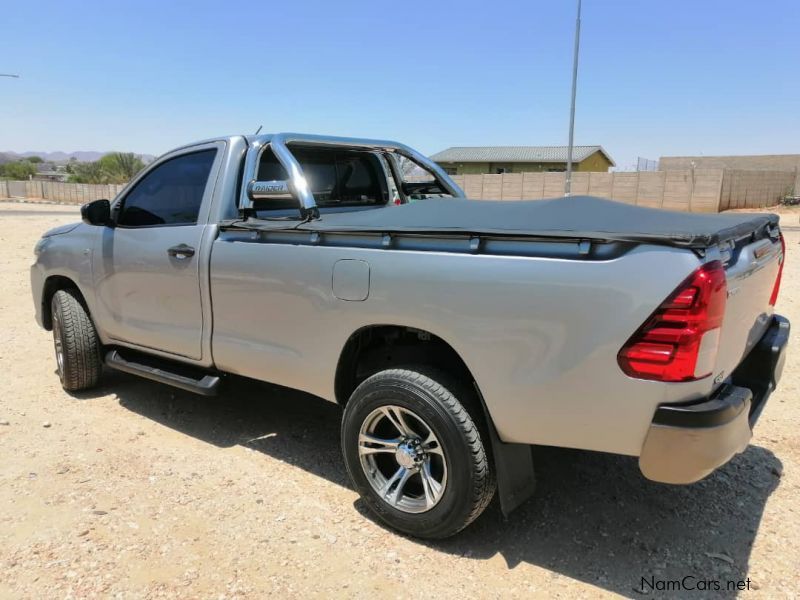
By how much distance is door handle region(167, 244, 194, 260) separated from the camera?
12.8ft

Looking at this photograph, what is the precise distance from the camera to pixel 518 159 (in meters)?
58.3

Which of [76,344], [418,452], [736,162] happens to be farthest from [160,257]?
[736,162]

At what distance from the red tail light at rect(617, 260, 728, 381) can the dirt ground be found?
3.43 feet

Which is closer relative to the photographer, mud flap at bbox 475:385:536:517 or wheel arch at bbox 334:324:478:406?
mud flap at bbox 475:385:536:517

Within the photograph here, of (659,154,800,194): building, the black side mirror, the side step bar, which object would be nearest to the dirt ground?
the side step bar

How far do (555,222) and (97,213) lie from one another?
→ 3323 millimetres

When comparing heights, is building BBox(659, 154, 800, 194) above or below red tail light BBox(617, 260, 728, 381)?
above

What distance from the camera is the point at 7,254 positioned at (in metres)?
13.0

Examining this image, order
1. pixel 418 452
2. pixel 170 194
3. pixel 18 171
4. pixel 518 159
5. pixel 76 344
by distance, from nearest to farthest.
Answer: pixel 418 452
pixel 170 194
pixel 76 344
pixel 518 159
pixel 18 171

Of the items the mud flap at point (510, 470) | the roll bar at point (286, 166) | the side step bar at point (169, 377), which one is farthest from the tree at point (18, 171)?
the mud flap at point (510, 470)

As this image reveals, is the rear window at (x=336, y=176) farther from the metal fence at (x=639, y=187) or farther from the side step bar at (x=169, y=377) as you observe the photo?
the metal fence at (x=639, y=187)

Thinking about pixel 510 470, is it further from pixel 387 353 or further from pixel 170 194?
pixel 170 194

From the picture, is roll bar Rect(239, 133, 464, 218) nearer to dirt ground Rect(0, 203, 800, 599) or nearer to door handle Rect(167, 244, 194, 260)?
door handle Rect(167, 244, 194, 260)

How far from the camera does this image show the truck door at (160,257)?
13.1 feet
